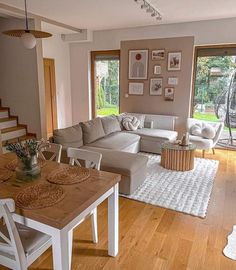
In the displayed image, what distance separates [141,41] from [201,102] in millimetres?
2070

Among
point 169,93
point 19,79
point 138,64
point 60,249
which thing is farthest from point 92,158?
point 138,64

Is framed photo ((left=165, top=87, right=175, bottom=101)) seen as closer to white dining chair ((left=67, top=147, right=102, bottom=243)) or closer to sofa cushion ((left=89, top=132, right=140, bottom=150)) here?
sofa cushion ((left=89, top=132, right=140, bottom=150))

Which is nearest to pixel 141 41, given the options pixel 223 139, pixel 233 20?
pixel 233 20

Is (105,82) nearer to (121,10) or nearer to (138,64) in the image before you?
(138,64)

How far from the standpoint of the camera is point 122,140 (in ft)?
14.6

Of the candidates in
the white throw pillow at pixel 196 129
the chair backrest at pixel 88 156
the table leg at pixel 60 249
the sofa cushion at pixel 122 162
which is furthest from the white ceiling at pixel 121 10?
the table leg at pixel 60 249

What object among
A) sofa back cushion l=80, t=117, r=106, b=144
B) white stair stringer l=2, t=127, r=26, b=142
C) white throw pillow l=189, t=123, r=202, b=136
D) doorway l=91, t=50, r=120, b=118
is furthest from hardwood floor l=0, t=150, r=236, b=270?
doorway l=91, t=50, r=120, b=118

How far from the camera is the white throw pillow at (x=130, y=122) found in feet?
17.3

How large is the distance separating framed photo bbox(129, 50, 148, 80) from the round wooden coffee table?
7.98 ft

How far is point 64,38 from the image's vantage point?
6.42m

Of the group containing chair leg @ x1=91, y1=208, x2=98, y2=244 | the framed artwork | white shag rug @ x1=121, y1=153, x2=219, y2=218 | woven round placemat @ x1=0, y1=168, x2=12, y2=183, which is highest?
the framed artwork

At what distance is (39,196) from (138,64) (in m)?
4.89

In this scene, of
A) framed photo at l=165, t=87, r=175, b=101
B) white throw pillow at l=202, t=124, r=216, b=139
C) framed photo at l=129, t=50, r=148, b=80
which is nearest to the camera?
white throw pillow at l=202, t=124, r=216, b=139

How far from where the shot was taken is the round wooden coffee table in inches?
159
